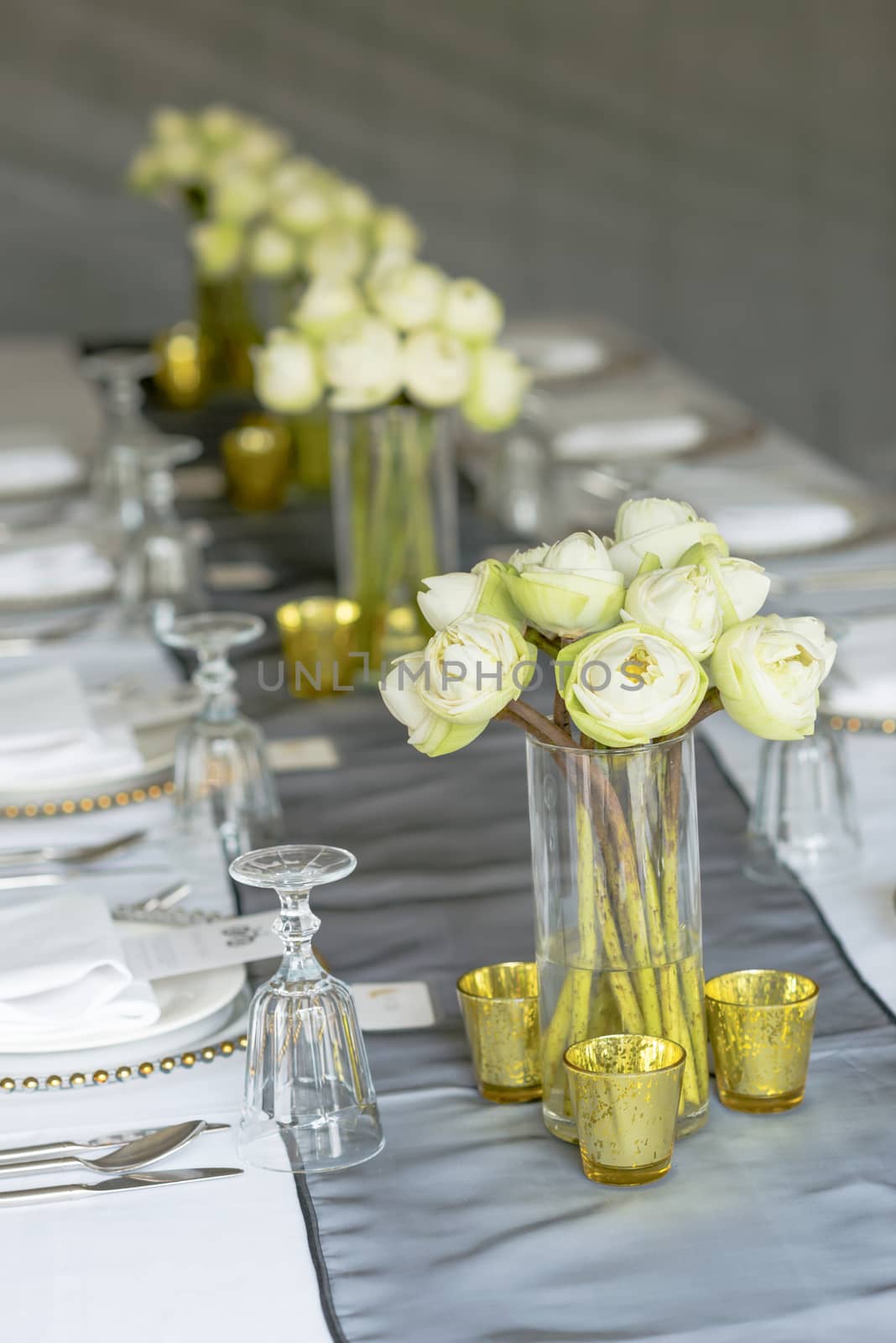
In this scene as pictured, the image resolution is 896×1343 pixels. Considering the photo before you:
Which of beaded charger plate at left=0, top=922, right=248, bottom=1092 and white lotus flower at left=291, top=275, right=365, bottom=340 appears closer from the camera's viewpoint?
beaded charger plate at left=0, top=922, right=248, bottom=1092

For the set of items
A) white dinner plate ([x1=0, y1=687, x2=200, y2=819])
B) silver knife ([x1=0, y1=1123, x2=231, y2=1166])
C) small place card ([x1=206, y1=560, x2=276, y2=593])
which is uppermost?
small place card ([x1=206, y1=560, x2=276, y2=593])

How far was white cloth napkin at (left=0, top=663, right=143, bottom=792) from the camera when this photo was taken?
143 cm

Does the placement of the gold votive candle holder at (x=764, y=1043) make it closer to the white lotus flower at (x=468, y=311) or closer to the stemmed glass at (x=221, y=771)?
the stemmed glass at (x=221, y=771)

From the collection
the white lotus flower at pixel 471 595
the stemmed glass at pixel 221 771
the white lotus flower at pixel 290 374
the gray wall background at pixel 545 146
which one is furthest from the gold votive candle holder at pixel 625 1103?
the gray wall background at pixel 545 146

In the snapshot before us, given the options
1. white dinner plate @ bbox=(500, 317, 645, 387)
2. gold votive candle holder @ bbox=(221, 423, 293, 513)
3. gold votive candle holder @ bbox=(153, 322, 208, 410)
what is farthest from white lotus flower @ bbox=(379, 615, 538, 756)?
gold votive candle holder @ bbox=(153, 322, 208, 410)

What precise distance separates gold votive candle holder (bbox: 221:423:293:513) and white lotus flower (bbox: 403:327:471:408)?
740 millimetres

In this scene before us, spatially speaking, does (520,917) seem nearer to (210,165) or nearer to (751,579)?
(751,579)

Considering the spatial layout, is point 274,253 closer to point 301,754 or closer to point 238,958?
point 301,754

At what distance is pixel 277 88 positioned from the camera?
4.74 m

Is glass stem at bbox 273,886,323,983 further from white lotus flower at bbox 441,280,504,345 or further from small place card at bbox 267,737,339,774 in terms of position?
white lotus flower at bbox 441,280,504,345

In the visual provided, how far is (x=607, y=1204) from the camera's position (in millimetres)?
845

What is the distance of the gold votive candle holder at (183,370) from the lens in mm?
3012

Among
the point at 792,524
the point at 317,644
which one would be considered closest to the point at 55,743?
the point at 317,644

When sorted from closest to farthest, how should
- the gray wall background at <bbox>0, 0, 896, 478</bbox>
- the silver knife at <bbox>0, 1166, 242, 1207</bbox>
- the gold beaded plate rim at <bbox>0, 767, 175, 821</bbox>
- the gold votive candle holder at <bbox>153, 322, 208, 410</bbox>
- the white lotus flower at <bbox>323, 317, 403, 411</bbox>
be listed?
the silver knife at <bbox>0, 1166, 242, 1207</bbox>, the gold beaded plate rim at <bbox>0, 767, 175, 821</bbox>, the white lotus flower at <bbox>323, 317, 403, 411</bbox>, the gold votive candle holder at <bbox>153, 322, 208, 410</bbox>, the gray wall background at <bbox>0, 0, 896, 478</bbox>
